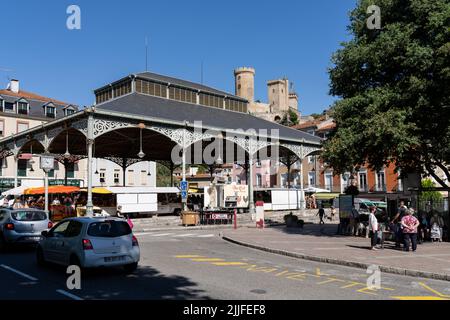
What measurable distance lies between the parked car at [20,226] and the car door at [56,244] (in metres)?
3.98

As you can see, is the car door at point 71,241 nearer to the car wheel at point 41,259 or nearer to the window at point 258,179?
the car wheel at point 41,259

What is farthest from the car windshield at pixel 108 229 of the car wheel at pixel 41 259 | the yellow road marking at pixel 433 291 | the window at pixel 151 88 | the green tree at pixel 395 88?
the window at pixel 151 88

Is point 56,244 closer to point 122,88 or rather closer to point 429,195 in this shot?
point 429,195

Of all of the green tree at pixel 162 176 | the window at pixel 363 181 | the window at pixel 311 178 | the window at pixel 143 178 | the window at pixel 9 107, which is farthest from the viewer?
the green tree at pixel 162 176

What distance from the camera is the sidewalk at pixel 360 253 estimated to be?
11.5 m

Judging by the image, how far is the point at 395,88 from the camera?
18.0 meters

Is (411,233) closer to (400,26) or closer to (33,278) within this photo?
(400,26)

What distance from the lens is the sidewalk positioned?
11.5m

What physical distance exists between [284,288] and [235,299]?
62.4 inches

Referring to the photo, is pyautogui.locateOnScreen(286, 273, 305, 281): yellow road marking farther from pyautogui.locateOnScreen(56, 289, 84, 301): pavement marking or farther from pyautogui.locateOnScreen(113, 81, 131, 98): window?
pyautogui.locateOnScreen(113, 81, 131, 98): window

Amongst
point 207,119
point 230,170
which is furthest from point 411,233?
point 230,170

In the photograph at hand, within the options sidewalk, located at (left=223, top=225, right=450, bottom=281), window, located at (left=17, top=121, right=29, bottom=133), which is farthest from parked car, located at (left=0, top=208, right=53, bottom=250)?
window, located at (left=17, top=121, right=29, bottom=133)

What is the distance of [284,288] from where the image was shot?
30.1 feet
